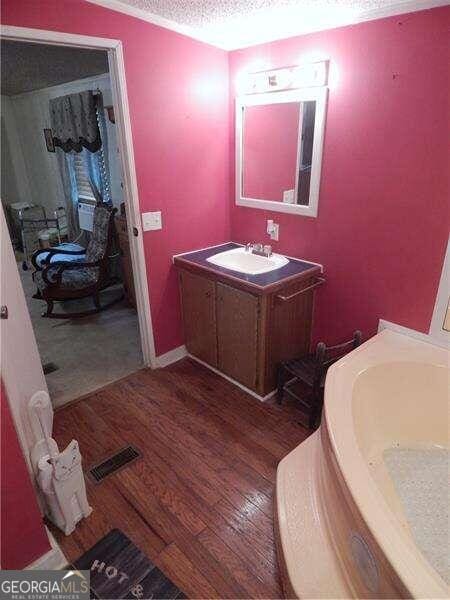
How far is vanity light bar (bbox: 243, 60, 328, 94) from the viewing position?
200 cm

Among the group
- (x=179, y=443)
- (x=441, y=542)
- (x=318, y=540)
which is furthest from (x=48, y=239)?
(x=441, y=542)

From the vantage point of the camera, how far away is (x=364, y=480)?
119 centimetres

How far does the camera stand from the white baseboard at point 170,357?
2732 mm

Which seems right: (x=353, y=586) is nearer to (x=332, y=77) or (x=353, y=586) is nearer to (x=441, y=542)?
(x=441, y=542)

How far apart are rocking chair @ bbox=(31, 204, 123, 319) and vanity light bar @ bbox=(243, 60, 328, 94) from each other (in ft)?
6.08

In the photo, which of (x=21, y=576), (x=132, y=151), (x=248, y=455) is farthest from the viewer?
(x=132, y=151)

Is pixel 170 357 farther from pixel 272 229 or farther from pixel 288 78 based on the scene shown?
pixel 288 78

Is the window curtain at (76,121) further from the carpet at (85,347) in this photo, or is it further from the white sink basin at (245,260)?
the white sink basin at (245,260)

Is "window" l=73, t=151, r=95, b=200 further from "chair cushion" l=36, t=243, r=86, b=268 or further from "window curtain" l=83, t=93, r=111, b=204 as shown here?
"chair cushion" l=36, t=243, r=86, b=268

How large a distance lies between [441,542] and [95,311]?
10.8 ft

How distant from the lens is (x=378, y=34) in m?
1.74

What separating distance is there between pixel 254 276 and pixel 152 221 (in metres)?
0.79

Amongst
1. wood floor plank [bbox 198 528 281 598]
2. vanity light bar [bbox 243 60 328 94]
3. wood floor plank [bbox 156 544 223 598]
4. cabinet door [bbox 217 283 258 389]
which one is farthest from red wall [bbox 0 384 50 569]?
vanity light bar [bbox 243 60 328 94]

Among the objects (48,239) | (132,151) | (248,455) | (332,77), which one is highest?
(332,77)
